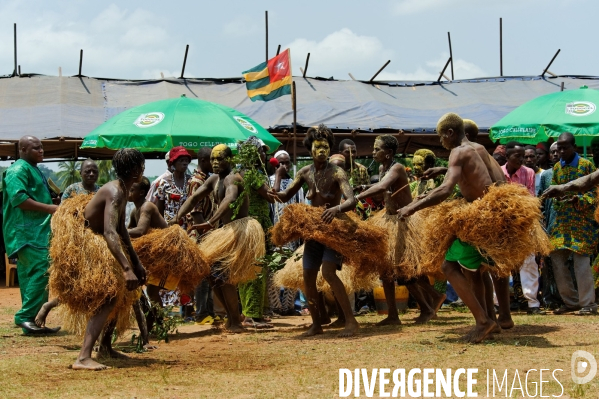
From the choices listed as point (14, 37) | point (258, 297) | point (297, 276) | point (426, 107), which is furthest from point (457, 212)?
point (14, 37)

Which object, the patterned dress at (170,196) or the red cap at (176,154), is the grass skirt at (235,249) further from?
the red cap at (176,154)

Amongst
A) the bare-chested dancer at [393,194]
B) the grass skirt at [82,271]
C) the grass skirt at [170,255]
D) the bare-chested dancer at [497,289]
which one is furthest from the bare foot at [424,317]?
the grass skirt at [82,271]

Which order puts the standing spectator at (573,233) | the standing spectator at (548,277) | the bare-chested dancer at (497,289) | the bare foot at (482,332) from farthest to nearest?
the standing spectator at (548,277)
the standing spectator at (573,233)
the bare-chested dancer at (497,289)
the bare foot at (482,332)

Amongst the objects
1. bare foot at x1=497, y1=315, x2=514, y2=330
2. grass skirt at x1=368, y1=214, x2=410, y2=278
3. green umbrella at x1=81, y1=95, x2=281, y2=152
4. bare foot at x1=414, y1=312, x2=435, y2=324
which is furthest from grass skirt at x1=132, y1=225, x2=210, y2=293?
green umbrella at x1=81, y1=95, x2=281, y2=152

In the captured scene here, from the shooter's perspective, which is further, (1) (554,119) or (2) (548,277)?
(1) (554,119)

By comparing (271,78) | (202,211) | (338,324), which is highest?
(271,78)

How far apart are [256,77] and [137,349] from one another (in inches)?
330

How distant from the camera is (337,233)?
795cm

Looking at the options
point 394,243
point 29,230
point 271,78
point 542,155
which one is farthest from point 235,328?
point 271,78

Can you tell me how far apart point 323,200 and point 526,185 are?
333 cm

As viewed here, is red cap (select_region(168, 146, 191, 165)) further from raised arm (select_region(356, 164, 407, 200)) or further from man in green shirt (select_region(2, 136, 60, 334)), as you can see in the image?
raised arm (select_region(356, 164, 407, 200))

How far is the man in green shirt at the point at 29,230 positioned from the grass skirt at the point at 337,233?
8.89ft

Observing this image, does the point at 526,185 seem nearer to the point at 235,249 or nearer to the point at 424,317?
the point at 424,317

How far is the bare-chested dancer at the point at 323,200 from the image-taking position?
814 centimetres
